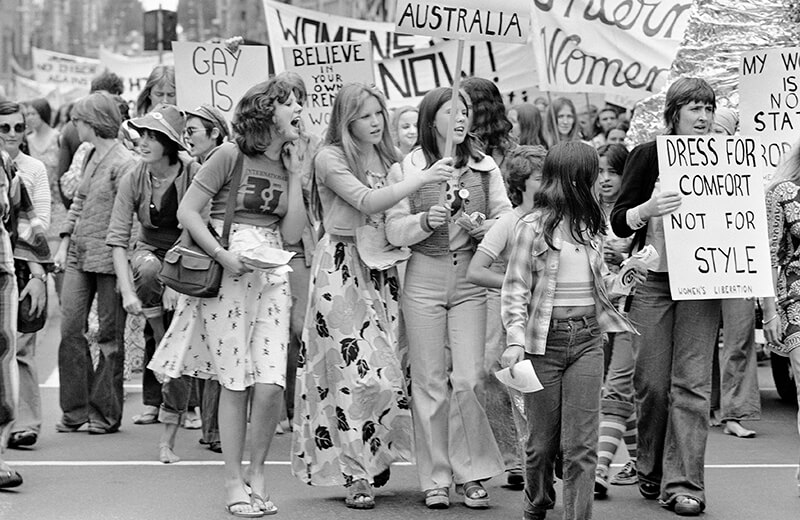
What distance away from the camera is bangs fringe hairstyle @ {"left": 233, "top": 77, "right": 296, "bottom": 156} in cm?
736

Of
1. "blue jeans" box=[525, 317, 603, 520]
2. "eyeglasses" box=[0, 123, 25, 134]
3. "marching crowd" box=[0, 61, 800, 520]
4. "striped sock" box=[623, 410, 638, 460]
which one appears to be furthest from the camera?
"eyeglasses" box=[0, 123, 25, 134]

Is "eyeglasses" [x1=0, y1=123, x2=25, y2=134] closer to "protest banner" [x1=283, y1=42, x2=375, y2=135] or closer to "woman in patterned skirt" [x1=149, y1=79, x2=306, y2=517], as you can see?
"protest banner" [x1=283, y1=42, x2=375, y2=135]

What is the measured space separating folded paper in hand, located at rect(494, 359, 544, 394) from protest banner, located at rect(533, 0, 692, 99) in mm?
5888

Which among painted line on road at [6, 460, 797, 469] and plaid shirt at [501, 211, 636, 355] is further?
painted line on road at [6, 460, 797, 469]

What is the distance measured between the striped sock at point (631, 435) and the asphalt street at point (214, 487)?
188 mm

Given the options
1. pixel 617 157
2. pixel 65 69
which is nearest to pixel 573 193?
pixel 617 157

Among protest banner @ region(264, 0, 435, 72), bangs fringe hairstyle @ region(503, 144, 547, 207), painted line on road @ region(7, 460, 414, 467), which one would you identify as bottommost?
painted line on road @ region(7, 460, 414, 467)

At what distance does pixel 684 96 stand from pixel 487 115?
4.04 ft

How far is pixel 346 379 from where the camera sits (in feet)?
25.1

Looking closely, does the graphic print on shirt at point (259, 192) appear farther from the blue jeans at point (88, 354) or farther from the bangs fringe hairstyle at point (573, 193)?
the blue jeans at point (88, 354)

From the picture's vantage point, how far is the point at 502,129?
8.40 m

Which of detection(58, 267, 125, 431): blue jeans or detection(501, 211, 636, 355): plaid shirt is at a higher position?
detection(501, 211, 636, 355): plaid shirt

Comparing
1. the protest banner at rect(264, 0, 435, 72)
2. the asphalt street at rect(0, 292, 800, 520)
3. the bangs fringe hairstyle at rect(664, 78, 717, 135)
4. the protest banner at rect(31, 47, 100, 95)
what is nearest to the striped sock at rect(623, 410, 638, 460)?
the asphalt street at rect(0, 292, 800, 520)

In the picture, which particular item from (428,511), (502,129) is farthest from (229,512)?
(502,129)
